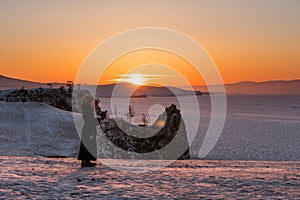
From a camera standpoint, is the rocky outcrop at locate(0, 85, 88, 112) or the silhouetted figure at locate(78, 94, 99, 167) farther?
the rocky outcrop at locate(0, 85, 88, 112)

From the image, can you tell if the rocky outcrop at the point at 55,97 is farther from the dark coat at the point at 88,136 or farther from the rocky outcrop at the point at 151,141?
the dark coat at the point at 88,136

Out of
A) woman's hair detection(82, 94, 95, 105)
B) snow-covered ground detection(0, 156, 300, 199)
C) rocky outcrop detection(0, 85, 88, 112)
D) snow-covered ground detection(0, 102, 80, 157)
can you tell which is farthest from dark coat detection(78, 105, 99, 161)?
rocky outcrop detection(0, 85, 88, 112)

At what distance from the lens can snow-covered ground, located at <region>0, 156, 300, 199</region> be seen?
9820mm

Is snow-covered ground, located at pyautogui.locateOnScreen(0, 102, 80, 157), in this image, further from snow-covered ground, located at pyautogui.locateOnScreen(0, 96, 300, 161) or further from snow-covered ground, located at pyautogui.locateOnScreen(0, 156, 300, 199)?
snow-covered ground, located at pyautogui.locateOnScreen(0, 156, 300, 199)

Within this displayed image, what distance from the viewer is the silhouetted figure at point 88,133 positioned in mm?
13938

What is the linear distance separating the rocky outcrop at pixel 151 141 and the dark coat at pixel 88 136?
1229cm

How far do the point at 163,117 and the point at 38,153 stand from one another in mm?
11262

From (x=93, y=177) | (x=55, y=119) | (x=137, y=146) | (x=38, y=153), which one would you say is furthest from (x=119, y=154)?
(x=93, y=177)

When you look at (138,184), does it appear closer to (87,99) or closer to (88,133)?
(88,133)

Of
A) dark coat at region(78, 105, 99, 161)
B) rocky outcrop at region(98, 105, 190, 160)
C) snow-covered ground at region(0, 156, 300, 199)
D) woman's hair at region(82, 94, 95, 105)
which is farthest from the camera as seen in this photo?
rocky outcrop at region(98, 105, 190, 160)

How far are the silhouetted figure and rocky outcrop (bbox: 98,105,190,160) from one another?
482 inches

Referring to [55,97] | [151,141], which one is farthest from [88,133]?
[55,97]

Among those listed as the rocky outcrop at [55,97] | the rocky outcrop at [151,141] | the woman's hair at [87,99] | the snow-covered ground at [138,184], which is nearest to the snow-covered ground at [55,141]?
the rocky outcrop at [151,141]

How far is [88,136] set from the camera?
14.2 metres
